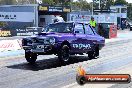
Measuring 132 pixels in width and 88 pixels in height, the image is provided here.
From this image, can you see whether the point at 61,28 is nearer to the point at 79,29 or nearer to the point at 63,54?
the point at 79,29

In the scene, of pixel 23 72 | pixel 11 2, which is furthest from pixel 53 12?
pixel 11 2

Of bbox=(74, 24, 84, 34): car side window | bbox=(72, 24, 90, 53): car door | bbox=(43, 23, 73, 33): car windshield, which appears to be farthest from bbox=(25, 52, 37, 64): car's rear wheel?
bbox=(74, 24, 84, 34): car side window

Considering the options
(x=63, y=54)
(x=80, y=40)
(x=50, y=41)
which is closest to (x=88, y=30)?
(x=80, y=40)

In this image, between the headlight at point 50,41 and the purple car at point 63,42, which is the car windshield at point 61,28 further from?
the headlight at point 50,41

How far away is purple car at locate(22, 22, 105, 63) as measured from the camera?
12.8 metres

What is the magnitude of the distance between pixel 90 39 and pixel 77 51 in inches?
48.2

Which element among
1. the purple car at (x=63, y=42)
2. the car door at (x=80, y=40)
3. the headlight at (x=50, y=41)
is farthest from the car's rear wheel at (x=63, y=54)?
the car door at (x=80, y=40)

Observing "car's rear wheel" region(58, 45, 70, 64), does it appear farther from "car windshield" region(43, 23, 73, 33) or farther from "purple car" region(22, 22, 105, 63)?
"car windshield" region(43, 23, 73, 33)

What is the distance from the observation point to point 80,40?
14641 mm

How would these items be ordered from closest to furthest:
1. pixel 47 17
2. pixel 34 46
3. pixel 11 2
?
pixel 34 46 → pixel 47 17 → pixel 11 2

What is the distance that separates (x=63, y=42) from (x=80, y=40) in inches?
58.1

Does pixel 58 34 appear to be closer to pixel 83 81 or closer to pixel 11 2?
pixel 83 81

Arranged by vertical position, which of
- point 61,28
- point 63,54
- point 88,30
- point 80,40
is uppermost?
point 61,28

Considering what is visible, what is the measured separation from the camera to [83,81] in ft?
10.1
